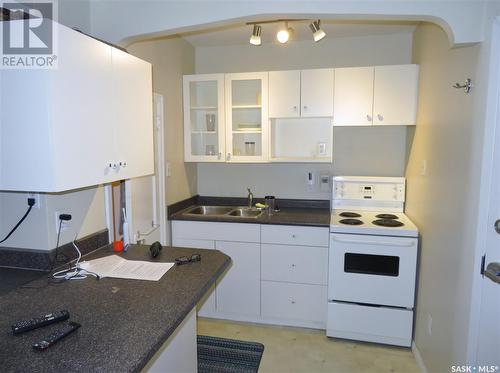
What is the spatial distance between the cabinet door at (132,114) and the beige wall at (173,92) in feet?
2.32

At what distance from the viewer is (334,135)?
3225mm

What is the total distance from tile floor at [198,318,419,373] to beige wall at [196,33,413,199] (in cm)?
127

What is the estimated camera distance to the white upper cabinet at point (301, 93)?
287 centimetres

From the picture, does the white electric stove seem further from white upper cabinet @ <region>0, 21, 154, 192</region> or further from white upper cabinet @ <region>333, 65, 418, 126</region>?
white upper cabinet @ <region>0, 21, 154, 192</region>

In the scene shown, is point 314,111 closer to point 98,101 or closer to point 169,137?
point 169,137

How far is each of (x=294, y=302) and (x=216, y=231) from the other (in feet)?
2.88

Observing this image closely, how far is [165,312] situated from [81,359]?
33cm

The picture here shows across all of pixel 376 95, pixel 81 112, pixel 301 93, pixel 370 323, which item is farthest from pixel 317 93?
pixel 81 112

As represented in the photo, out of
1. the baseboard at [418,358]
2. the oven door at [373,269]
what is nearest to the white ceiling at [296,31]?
the oven door at [373,269]

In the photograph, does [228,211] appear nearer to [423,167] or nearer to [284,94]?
[284,94]

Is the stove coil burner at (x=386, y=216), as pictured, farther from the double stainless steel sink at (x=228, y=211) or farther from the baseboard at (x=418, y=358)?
the double stainless steel sink at (x=228, y=211)

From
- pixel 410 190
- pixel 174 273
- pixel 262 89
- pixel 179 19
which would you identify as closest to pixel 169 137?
pixel 262 89

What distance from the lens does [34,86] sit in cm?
129

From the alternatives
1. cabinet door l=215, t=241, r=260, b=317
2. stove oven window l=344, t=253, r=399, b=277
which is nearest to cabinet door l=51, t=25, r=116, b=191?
cabinet door l=215, t=241, r=260, b=317
